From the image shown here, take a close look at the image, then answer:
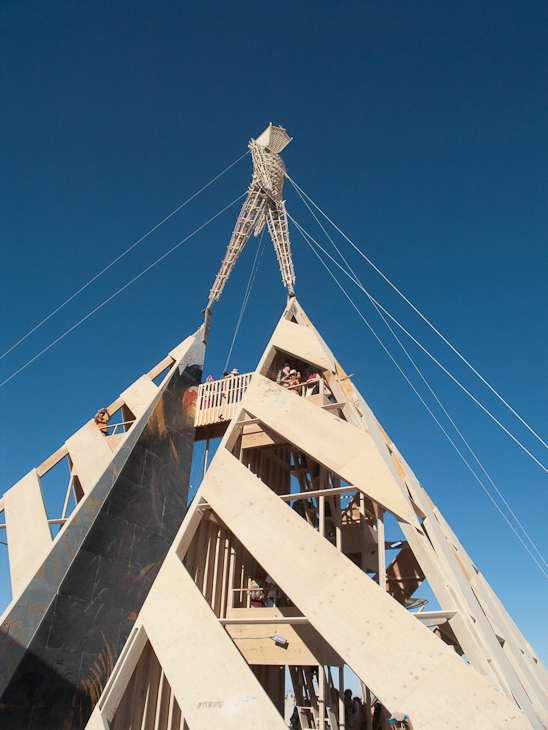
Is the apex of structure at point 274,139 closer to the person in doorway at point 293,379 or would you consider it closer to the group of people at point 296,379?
the group of people at point 296,379

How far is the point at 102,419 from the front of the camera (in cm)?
1172

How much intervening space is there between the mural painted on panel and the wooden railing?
0.95 m

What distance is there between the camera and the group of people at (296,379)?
9516 millimetres

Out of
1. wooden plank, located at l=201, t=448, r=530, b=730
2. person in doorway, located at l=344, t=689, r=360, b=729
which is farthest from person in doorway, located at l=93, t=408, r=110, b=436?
person in doorway, located at l=344, t=689, r=360, b=729

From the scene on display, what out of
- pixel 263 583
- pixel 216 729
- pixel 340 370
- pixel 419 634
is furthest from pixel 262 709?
pixel 340 370

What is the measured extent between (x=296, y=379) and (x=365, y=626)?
5.63 m

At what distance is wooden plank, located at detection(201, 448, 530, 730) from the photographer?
444 cm

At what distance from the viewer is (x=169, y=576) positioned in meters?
6.32

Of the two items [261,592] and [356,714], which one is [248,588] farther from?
[356,714]

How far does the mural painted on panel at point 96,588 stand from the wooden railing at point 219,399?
0.95 m

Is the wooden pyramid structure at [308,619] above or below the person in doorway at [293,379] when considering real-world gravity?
below

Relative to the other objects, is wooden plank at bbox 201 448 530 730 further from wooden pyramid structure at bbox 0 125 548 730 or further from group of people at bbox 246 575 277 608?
group of people at bbox 246 575 277 608

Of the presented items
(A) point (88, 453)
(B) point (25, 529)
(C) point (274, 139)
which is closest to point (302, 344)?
(A) point (88, 453)

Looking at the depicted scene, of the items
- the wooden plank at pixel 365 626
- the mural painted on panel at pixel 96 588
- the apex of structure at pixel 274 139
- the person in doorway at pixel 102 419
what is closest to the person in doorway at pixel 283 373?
the mural painted on panel at pixel 96 588
